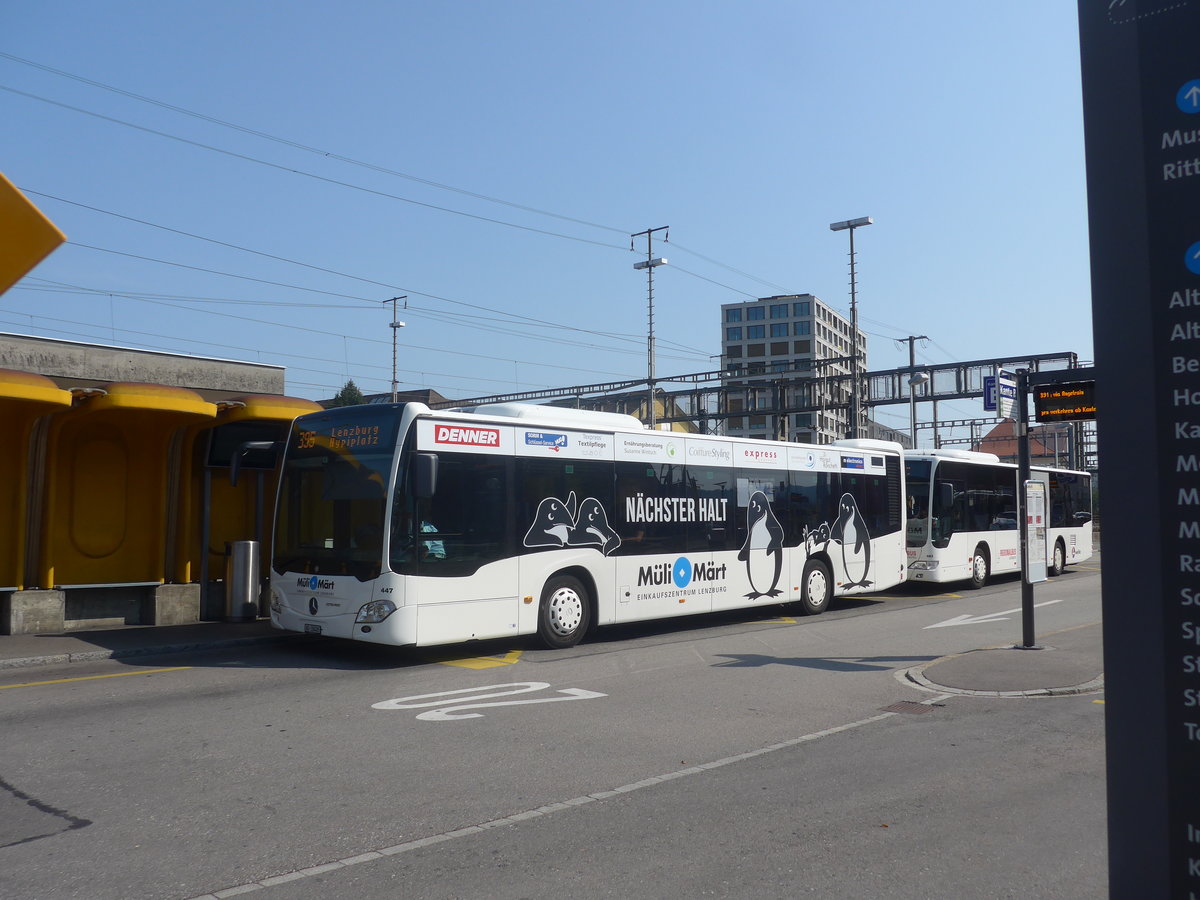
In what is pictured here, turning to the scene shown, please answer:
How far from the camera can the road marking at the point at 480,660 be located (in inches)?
467

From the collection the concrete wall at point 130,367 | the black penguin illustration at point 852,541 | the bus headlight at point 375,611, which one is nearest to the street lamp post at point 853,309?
the black penguin illustration at point 852,541

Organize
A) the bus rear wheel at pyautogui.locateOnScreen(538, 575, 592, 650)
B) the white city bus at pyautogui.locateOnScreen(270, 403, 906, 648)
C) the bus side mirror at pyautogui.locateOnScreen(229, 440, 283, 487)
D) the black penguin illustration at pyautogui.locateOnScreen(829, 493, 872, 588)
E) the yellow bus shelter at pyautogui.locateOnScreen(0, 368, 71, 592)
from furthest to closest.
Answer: the black penguin illustration at pyautogui.locateOnScreen(829, 493, 872, 588), the bus side mirror at pyautogui.locateOnScreen(229, 440, 283, 487), the yellow bus shelter at pyautogui.locateOnScreen(0, 368, 71, 592), the bus rear wheel at pyautogui.locateOnScreen(538, 575, 592, 650), the white city bus at pyautogui.locateOnScreen(270, 403, 906, 648)

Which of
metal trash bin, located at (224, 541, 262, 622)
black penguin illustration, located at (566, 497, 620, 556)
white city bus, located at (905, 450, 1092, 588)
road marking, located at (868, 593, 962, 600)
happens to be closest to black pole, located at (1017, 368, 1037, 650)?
black penguin illustration, located at (566, 497, 620, 556)

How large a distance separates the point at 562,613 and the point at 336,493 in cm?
337

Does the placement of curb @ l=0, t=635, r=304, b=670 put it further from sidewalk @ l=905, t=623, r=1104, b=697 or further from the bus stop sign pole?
the bus stop sign pole

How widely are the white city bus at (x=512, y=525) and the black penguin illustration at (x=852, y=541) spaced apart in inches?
65.9

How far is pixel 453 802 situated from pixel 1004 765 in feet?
12.8

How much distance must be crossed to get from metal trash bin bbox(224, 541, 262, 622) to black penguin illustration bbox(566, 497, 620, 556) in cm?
551

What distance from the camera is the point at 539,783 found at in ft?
21.3

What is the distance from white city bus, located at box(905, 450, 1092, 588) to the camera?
72.6 feet

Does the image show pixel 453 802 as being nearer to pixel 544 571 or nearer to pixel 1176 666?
pixel 1176 666

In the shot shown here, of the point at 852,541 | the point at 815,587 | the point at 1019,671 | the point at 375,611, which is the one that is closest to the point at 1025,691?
the point at 1019,671

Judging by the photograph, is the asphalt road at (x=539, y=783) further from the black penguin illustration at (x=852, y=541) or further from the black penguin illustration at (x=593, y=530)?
the black penguin illustration at (x=852, y=541)

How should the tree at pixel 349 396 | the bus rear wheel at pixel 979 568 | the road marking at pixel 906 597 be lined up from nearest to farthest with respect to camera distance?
the road marking at pixel 906 597 → the bus rear wheel at pixel 979 568 → the tree at pixel 349 396
